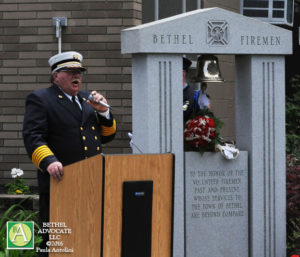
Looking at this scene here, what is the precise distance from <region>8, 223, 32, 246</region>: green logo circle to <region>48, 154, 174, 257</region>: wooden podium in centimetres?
144

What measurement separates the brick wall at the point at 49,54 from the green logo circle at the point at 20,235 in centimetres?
319

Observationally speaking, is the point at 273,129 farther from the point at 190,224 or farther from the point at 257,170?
the point at 190,224

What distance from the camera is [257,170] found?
694cm

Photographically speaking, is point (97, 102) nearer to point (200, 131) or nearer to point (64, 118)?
point (64, 118)

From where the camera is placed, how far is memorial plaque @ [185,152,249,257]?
671 centimetres

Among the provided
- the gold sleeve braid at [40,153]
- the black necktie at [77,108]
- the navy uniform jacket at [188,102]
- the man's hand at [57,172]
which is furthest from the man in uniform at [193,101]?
the man's hand at [57,172]

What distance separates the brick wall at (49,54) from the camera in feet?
32.4

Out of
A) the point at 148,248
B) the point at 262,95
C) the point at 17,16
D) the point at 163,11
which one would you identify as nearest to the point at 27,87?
the point at 17,16

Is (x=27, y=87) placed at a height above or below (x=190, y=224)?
above

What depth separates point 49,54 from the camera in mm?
9906

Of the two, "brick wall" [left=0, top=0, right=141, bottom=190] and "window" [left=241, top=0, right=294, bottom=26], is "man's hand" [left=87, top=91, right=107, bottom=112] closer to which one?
"brick wall" [left=0, top=0, right=141, bottom=190]

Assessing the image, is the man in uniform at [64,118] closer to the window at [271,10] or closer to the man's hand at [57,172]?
the man's hand at [57,172]

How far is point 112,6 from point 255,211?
4.01 metres

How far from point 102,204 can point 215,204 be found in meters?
2.23
